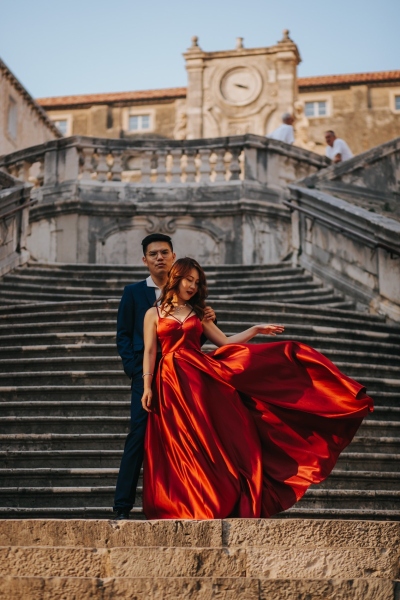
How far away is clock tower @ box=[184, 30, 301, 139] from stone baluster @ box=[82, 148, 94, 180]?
83.4 ft

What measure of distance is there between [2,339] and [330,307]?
3.80 metres

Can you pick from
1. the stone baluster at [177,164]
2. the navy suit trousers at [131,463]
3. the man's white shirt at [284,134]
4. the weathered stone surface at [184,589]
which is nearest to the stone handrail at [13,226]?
the stone baluster at [177,164]

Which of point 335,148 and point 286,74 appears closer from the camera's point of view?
point 335,148

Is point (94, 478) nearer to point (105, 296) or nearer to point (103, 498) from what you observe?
point (103, 498)

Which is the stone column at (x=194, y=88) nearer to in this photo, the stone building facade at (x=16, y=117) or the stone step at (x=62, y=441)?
the stone building facade at (x=16, y=117)

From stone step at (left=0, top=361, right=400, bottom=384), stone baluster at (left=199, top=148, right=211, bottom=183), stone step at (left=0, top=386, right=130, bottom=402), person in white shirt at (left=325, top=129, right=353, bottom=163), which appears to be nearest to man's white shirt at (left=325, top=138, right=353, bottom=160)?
person in white shirt at (left=325, top=129, right=353, bottom=163)

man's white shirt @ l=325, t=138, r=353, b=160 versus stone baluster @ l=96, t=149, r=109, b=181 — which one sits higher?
man's white shirt @ l=325, t=138, r=353, b=160

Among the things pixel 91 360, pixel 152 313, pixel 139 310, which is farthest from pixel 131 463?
pixel 91 360

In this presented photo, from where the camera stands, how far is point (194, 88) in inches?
1774

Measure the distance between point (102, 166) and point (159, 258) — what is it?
1234cm

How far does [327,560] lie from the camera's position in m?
5.25

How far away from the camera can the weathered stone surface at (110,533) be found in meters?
5.35

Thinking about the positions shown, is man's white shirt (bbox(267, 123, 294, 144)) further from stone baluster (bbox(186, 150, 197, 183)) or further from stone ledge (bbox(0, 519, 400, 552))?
stone ledge (bbox(0, 519, 400, 552))

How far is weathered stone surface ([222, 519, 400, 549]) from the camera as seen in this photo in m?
5.30
